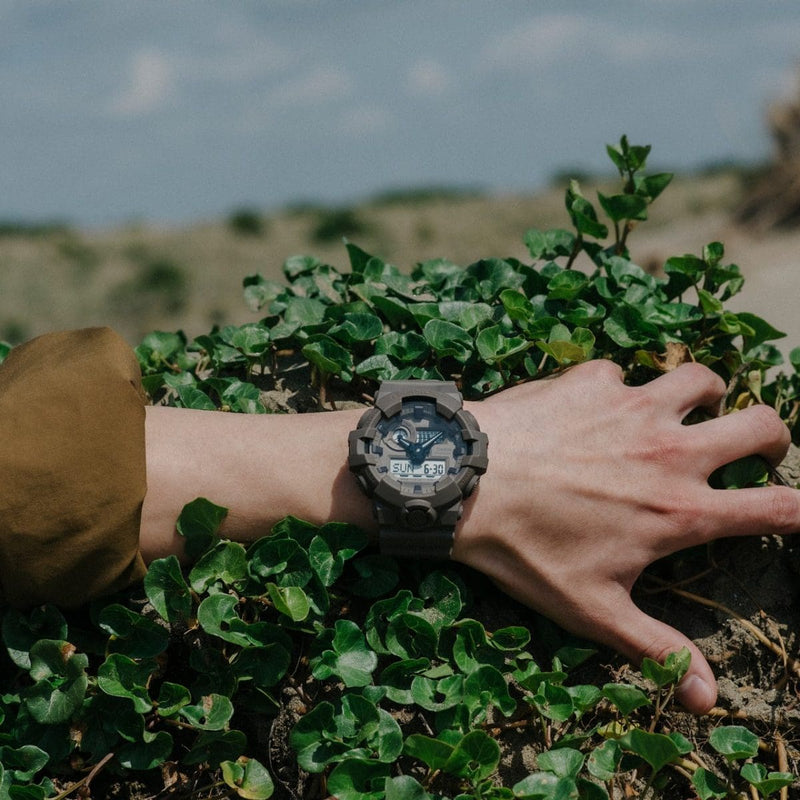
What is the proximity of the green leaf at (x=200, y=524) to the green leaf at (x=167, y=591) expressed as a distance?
0.06m

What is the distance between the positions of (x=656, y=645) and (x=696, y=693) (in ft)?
0.29

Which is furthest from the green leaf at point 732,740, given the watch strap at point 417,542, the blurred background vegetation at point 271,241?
the blurred background vegetation at point 271,241

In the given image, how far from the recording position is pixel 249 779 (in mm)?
1361

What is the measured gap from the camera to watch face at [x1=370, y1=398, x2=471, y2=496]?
4.86ft

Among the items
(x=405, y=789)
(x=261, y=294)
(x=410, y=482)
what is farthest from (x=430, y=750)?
(x=261, y=294)

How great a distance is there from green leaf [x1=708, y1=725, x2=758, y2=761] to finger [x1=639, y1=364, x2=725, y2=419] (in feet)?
1.67

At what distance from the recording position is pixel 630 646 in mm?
1467

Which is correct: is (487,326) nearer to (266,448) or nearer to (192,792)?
(266,448)

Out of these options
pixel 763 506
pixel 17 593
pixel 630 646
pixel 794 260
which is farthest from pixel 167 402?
pixel 794 260

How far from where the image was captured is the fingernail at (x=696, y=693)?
4.69 ft

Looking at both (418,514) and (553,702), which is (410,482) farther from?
(553,702)

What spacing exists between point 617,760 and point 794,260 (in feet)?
16.2

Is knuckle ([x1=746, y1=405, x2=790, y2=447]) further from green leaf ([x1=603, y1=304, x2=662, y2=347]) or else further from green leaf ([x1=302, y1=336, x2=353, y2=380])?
green leaf ([x1=302, y1=336, x2=353, y2=380])

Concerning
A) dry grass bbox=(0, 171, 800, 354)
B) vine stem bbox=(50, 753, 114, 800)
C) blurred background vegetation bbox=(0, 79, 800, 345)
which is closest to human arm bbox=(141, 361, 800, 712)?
vine stem bbox=(50, 753, 114, 800)
